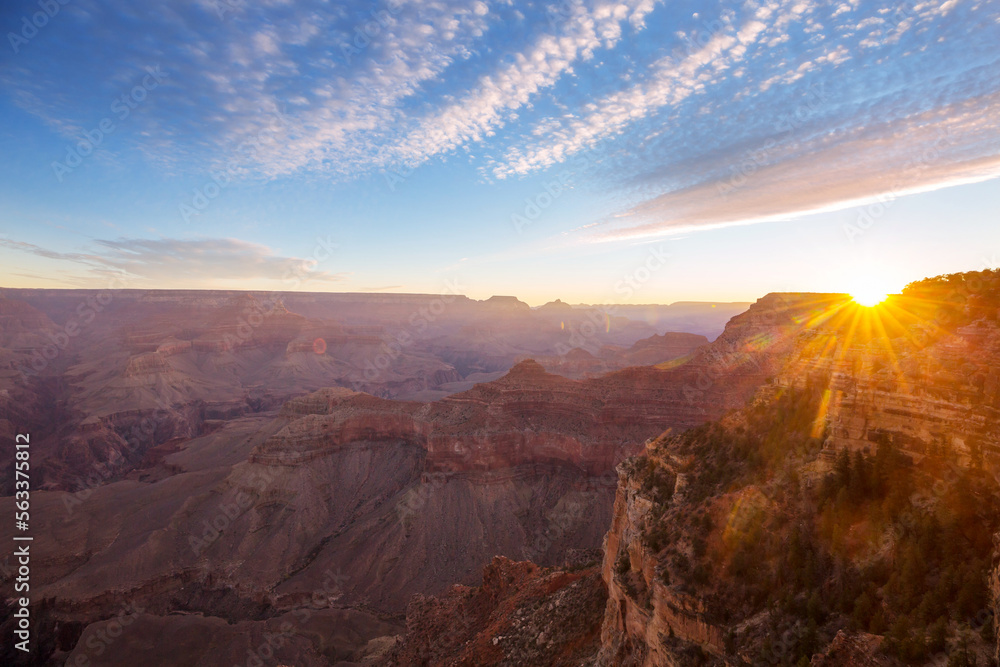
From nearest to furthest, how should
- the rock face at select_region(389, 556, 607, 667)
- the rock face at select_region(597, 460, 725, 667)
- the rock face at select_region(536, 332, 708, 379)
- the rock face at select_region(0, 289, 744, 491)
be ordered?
the rock face at select_region(597, 460, 725, 667), the rock face at select_region(389, 556, 607, 667), the rock face at select_region(0, 289, 744, 491), the rock face at select_region(536, 332, 708, 379)

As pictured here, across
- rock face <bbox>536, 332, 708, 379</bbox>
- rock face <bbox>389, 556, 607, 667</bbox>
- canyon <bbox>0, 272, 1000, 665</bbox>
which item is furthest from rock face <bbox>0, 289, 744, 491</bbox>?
rock face <bbox>389, 556, 607, 667</bbox>

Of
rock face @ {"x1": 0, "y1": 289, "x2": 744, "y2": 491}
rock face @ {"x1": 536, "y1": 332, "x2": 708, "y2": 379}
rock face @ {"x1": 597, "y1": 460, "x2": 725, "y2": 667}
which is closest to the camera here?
rock face @ {"x1": 597, "y1": 460, "x2": 725, "y2": 667}

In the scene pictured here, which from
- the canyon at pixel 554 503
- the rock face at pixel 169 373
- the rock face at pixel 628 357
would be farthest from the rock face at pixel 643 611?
the rock face at pixel 169 373

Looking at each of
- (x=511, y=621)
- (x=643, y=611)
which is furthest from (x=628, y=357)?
(x=643, y=611)

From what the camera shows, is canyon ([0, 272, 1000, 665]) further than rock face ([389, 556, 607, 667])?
No

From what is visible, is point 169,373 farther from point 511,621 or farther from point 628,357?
point 511,621

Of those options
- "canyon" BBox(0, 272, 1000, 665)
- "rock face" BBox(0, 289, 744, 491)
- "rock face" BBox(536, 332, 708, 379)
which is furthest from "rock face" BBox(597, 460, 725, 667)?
"rock face" BBox(0, 289, 744, 491)

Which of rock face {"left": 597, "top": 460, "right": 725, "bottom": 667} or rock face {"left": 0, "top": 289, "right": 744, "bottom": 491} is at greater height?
rock face {"left": 597, "top": 460, "right": 725, "bottom": 667}

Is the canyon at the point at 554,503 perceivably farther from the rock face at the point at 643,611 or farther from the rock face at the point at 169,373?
the rock face at the point at 169,373

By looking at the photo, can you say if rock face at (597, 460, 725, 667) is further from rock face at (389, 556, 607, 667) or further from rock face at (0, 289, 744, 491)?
rock face at (0, 289, 744, 491)

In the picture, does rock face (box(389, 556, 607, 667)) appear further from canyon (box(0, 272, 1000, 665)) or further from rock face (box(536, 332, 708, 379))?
rock face (box(536, 332, 708, 379))

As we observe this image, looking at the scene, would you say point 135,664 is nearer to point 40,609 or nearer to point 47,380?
point 40,609

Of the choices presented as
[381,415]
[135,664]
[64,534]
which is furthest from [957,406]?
[64,534]
